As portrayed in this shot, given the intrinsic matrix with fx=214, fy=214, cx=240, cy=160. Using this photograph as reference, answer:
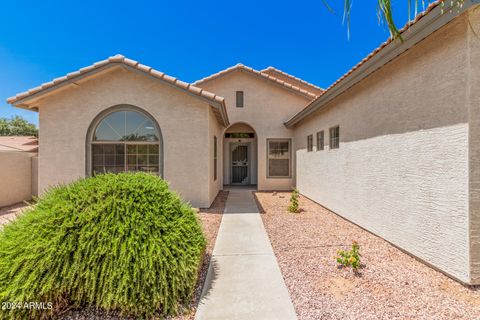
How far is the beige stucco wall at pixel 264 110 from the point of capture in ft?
41.6

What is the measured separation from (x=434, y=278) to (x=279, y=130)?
32.6 feet

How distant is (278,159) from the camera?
12.8m

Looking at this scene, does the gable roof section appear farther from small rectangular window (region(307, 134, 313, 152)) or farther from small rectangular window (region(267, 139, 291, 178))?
small rectangular window (region(267, 139, 291, 178))

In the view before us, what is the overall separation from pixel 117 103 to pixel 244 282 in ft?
25.6

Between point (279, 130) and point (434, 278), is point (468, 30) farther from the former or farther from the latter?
point (279, 130)

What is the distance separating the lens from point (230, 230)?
593 centimetres

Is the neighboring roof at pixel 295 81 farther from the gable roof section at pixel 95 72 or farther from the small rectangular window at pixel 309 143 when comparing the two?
the gable roof section at pixel 95 72

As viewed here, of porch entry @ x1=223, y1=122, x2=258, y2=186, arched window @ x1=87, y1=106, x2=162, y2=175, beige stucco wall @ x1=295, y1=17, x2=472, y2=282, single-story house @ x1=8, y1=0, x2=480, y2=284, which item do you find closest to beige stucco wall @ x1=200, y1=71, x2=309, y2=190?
single-story house @ x1=8, y1=0, x2=480, y2=284

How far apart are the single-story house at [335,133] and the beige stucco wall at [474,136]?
15 millimetres

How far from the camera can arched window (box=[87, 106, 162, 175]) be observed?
323 inches

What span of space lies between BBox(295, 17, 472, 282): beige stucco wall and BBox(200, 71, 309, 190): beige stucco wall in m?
6.08

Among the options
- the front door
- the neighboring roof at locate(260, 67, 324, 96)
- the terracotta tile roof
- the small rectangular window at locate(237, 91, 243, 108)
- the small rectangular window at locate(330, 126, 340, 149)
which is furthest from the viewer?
the neighboring roof at locate(260, 67, 324, 96)

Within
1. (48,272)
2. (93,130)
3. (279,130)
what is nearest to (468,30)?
(48,272)

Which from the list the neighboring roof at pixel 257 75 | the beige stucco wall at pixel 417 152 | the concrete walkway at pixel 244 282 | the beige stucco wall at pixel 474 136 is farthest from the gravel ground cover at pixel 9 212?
the beige stucco wall at pixel 474 136
